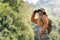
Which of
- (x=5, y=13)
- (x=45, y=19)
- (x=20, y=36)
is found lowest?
(x=20, y=36)

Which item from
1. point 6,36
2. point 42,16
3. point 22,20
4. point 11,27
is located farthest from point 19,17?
point 42,16

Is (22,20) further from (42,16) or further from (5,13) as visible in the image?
(42,16)

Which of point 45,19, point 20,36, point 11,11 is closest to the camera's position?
point 45,19

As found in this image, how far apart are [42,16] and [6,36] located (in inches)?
1070

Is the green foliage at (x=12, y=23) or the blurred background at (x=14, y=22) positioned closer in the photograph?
the green foliage at (x=12, y=23)

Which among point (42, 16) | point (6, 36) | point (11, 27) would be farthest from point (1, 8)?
point (42, 16)

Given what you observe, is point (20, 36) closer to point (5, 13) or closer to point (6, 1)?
point (5, 13)

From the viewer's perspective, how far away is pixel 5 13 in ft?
118

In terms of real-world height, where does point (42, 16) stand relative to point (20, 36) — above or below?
above

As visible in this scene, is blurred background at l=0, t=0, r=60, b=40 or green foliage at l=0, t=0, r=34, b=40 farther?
blurred background at l=0, t=0, r=60, b=40

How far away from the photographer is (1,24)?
34656 millimetres

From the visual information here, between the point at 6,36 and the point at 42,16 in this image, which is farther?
the point at 6,36

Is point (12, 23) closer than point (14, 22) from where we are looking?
Yes

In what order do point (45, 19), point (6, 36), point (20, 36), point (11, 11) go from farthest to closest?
1. point (11, 11)
2. point (20, 36)
3. point (6, 36)
4. point (45, 19)
